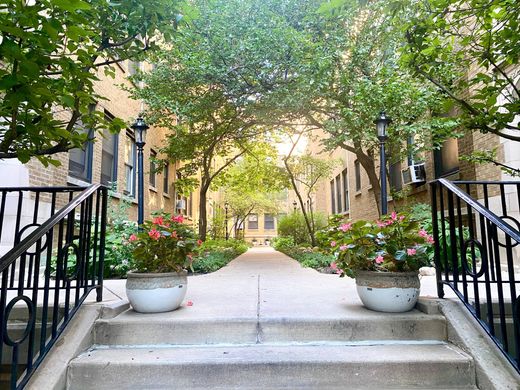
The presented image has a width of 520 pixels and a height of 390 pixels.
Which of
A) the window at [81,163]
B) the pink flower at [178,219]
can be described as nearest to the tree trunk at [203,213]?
the window at [81,163]

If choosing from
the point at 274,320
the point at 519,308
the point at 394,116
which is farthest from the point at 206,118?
the point at 519,308

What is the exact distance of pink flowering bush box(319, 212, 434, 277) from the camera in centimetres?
276

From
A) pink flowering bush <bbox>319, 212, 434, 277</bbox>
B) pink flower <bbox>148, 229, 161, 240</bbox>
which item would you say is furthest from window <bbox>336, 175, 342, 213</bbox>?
pink flower <bbox>148, 229, 161, 240</bbox>

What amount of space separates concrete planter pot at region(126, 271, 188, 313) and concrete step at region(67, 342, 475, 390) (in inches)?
23.3

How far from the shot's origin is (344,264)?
2961mm

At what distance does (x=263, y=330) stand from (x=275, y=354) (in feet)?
0.94

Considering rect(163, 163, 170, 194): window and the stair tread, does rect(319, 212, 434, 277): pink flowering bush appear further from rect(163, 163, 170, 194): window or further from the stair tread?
rect(163, 163, 170, 194): window

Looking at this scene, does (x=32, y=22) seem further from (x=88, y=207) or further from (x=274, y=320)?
(x=274, y=320)

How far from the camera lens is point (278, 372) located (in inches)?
83.7

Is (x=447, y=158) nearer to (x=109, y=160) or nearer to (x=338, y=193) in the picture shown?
(x=109, y=160)

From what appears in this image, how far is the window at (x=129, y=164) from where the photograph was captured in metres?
9.55

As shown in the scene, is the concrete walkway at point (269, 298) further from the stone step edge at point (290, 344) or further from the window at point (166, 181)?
the window at point (166, 181)

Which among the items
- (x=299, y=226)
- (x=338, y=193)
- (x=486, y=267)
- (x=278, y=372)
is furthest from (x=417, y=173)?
(x=338, y=193)

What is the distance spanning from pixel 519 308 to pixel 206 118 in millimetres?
8171
